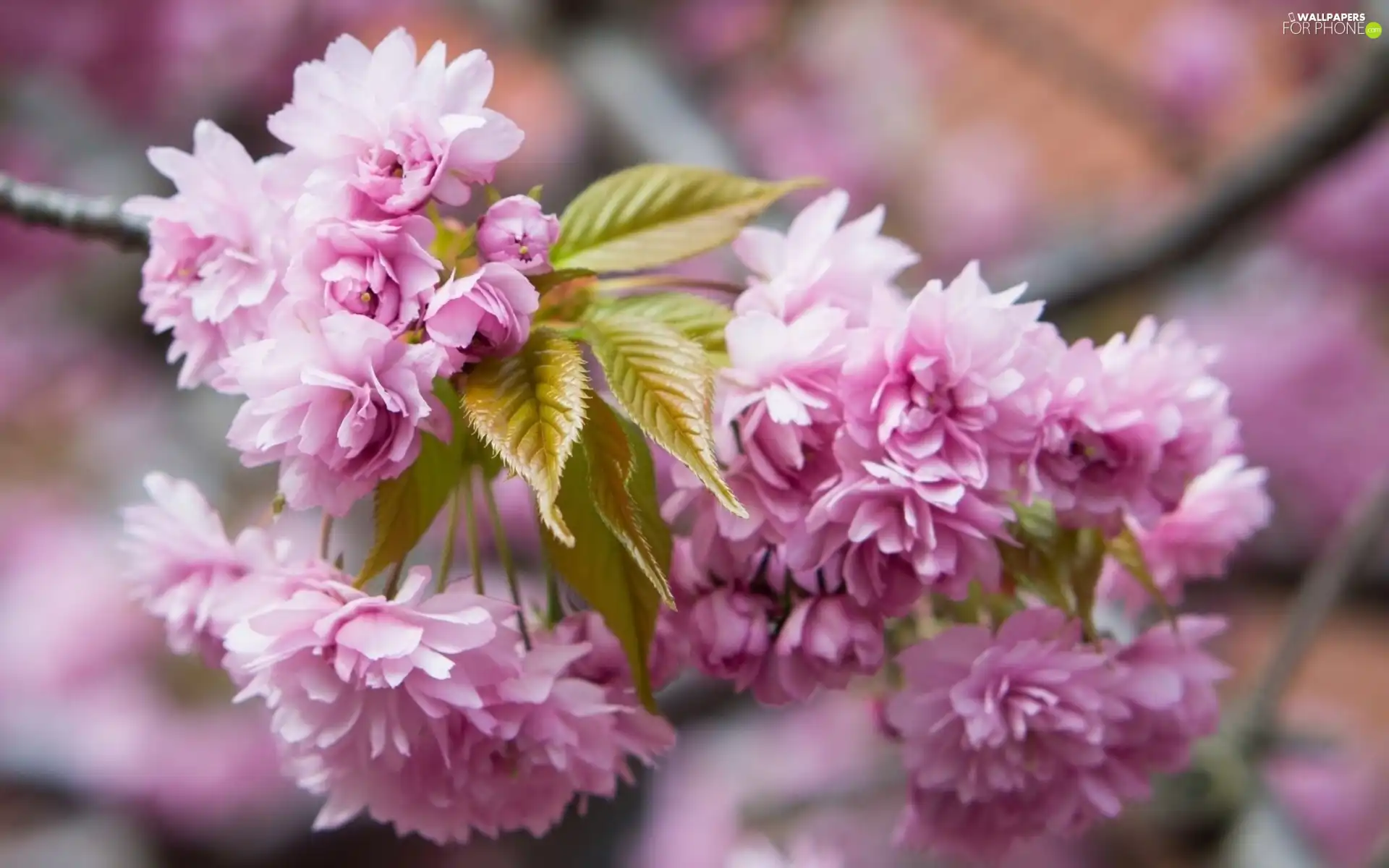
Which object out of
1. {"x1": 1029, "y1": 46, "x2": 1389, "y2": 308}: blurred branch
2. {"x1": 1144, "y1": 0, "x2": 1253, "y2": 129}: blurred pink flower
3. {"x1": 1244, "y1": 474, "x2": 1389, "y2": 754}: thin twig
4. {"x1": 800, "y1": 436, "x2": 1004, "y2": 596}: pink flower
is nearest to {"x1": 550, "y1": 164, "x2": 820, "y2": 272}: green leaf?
{"x1": 800, "y1": 436, "x2": 1004, "y2": 596}: pink flower

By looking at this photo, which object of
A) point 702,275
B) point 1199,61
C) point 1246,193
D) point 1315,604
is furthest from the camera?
point 1199,61

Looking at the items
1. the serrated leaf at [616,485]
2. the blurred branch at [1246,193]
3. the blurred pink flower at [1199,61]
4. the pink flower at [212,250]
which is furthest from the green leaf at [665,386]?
the blurred pink flower at [1199,61]

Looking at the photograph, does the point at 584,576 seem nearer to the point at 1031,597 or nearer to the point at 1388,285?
the point at 1031,597

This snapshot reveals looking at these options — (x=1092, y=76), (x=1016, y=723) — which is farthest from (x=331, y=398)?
(x=1092, y=76)

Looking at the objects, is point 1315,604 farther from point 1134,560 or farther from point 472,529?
point 472,529

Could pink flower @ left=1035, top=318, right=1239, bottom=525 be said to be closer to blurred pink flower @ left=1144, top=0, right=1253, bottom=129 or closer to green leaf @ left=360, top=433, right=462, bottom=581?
green leaf @ left=360, top=433, right=462, bottom=581

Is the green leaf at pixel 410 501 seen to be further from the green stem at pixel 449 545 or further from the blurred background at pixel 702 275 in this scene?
the blurred background at pixel 702 275
